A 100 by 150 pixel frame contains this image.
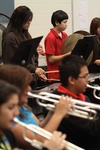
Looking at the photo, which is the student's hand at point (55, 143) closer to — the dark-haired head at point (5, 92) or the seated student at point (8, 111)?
the seated student at point (8, 111)

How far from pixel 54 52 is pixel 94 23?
705 mm

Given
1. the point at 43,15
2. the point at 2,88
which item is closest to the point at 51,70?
the point at 43,15

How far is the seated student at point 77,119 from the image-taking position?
190 centimetres

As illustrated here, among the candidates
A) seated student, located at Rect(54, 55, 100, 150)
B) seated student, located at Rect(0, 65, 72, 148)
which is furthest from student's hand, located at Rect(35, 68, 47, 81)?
seated student, located at Rect(0, 65, 72, 148)

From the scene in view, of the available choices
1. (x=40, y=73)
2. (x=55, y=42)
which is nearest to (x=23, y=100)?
(x=40, y=73)

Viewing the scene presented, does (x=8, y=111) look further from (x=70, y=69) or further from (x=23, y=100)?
(x=70, y=69)

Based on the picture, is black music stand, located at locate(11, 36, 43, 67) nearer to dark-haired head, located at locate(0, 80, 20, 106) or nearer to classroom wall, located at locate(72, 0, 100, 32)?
dark-haired head, located at locate(0, 80, 20, 106)

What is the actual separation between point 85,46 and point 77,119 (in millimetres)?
1324

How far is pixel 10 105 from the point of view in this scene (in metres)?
1.33

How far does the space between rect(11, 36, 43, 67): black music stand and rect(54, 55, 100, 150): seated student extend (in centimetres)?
55

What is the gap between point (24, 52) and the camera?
2.60m

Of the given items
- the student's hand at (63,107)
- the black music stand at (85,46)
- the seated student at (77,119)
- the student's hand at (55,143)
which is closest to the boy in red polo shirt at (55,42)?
the black music stand at (85,46)

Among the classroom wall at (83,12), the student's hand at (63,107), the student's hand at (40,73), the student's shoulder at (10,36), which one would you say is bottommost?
the student's hand at (40,73)

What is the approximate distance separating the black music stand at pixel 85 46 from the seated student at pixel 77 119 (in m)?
0.97
